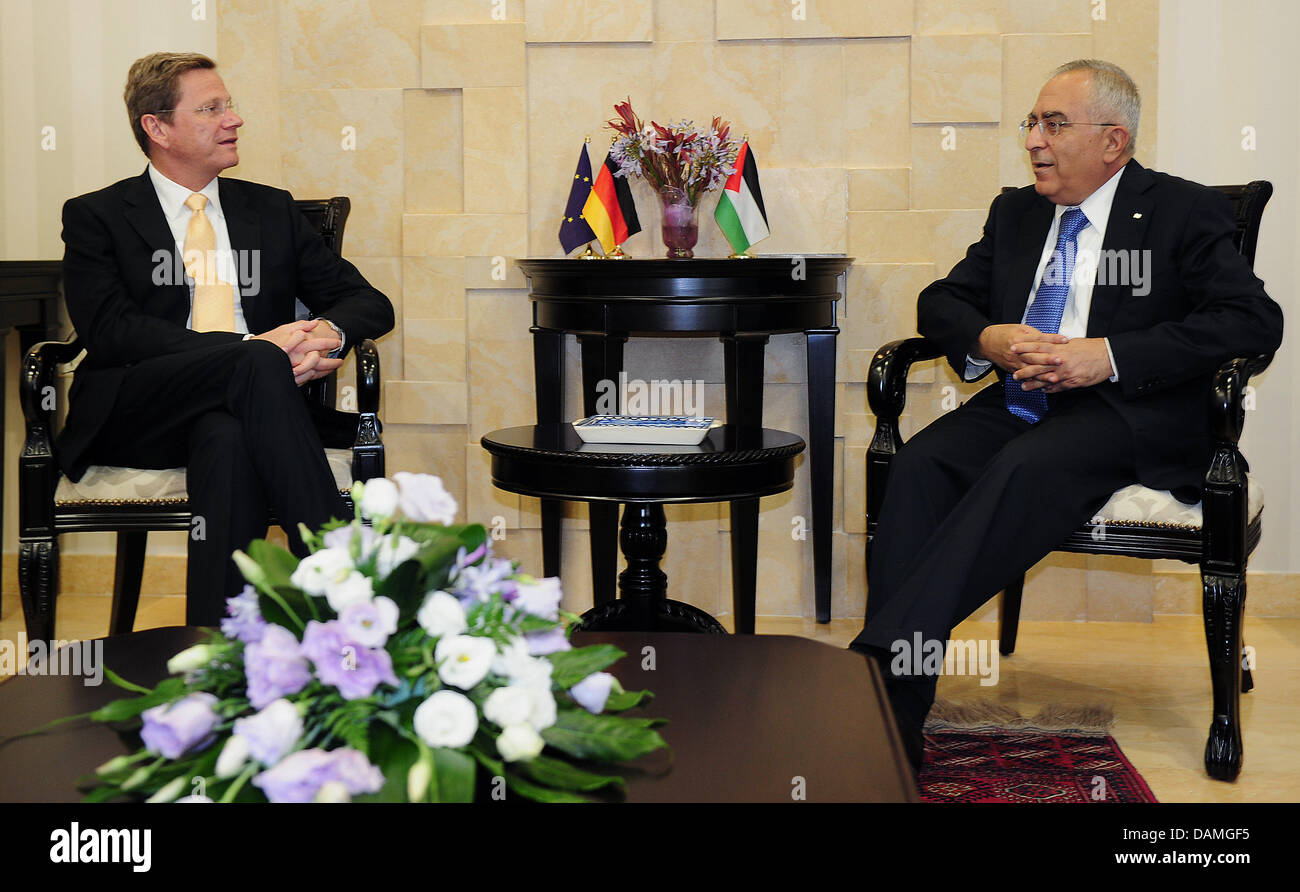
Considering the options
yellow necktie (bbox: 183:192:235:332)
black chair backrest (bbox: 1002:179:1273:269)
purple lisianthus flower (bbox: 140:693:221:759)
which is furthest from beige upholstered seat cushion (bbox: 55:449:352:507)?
black chair backrest (bbox: 1002:179:1273:269)

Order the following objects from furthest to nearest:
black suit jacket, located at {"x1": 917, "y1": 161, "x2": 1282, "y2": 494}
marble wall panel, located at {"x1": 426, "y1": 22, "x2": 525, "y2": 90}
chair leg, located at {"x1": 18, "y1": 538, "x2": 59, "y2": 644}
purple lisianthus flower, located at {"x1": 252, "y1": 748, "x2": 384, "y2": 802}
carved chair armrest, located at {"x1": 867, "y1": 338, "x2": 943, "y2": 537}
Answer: marble wall panel, located at {"x1": 426, "y1": 22, "x2": 525, "y2": 90} < carved chair armrest, located at {"x1": 867, "y1": 338, "x2": 943, "y2": 537} < chair leg, located at {"x1": 18, "y1": 538, "x2": 59, "y2": 644} < black suit jacket, located at {"x1": 917, "y1": 161, "x2": 1282, "y2": 494} < purple lisianthus flower, located at {"x1": 252, "y1": 748, "x2": 384, "y2": 802}

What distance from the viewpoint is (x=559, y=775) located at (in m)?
1.30

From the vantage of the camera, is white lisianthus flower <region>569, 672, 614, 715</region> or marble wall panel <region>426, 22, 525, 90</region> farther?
marble wall panel <region>426, 22, 525, 90</region>

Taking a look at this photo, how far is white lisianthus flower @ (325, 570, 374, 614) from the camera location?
3.90ft

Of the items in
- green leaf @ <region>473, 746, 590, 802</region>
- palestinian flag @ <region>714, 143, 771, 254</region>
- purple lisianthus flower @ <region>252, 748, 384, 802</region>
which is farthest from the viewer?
palestinian flag @ <region>714, 143, 771, 254</region>

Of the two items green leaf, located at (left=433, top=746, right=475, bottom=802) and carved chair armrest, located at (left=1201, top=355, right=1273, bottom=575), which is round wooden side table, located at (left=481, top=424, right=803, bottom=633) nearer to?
carved chair armrest, located at (left=1201, top=355, right=1273, bottom=575)

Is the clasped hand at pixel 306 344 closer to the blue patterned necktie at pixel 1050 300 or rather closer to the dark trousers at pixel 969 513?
the dark trousers at pixel 969 513

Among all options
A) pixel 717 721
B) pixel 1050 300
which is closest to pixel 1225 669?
pixel 1050 300

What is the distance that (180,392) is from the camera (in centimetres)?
301

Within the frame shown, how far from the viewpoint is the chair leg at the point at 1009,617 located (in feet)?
11.8

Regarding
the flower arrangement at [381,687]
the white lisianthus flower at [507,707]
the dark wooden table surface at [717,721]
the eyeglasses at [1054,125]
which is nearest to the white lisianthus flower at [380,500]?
the flower arrangement at [381,687]

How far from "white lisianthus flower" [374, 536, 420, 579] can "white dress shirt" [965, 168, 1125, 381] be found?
2.16m
